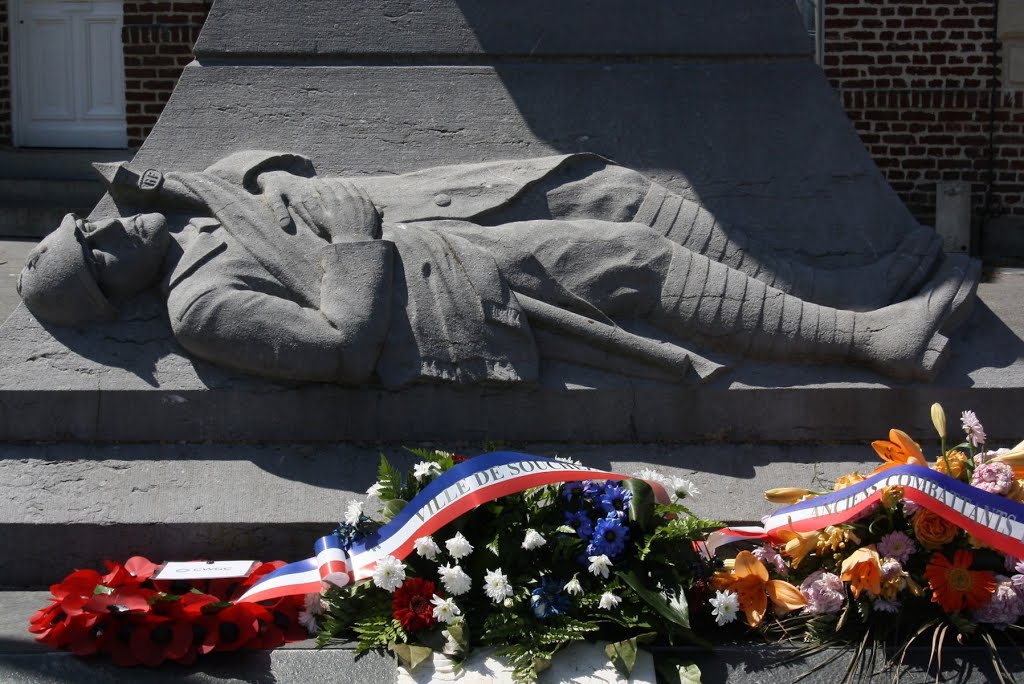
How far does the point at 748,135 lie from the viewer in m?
3.73

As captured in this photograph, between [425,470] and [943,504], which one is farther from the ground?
[943,504]

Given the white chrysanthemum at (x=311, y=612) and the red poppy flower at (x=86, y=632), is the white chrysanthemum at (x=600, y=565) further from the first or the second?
the red poppy flower at (x=86, y=632)

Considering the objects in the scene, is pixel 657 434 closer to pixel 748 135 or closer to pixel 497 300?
pixel 497 300

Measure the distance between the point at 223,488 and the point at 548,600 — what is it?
97 centimetres

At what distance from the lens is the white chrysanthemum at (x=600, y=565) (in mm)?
2541

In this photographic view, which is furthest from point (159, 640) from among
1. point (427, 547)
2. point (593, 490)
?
point (593, 490)

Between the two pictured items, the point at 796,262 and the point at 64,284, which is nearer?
the point at 64,284

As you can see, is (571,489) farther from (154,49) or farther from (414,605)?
(154,49)

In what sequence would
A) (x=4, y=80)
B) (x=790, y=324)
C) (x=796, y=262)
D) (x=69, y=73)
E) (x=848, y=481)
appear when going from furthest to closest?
(x=69, y=73) → (x=4, y=80) → (x=796, y=262) → (x=790, y=324) → (x=848, y=481)

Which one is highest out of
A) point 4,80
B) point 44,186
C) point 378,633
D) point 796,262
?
point 796,262

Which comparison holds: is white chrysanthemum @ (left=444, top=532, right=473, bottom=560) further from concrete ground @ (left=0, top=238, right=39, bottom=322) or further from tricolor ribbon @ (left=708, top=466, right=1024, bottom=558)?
concrete ground @ (left=0, top=238, right=39, bottom=322)

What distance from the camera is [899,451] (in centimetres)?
280

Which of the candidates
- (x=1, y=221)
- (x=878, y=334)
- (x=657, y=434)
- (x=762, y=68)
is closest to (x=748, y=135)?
(x=762, y=68)

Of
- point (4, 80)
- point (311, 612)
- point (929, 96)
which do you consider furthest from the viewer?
point (4, 80)
